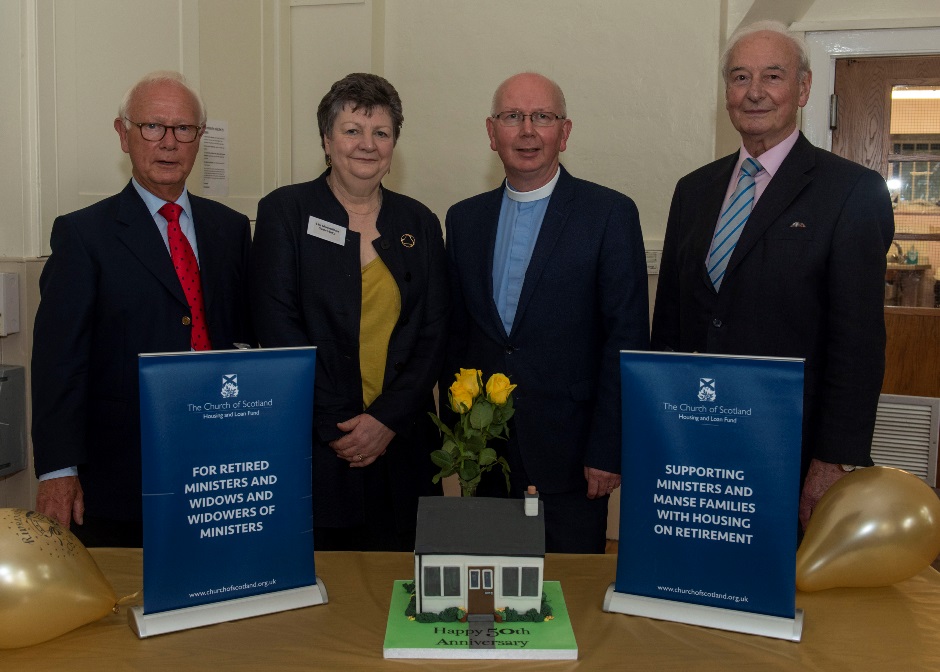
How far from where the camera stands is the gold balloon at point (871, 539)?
4.99ft

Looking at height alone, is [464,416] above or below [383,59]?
below

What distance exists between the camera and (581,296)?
7.33 feet

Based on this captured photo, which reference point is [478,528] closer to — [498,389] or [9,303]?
[498,389]

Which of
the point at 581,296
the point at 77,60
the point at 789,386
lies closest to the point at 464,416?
the point at 789,386

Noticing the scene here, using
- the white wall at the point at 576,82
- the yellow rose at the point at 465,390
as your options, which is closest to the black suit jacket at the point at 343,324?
the yellow rose at the point at 465,390

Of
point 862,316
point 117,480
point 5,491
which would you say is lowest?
point 5,491

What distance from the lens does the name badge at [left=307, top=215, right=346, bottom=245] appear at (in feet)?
7.35

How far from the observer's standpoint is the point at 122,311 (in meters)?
2.09

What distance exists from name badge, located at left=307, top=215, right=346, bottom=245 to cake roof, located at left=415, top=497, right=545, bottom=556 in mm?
972

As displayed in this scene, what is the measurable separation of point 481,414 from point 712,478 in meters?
0.40

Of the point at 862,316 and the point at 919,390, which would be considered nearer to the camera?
the point at 862,316

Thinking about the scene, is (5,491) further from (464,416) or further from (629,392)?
(629,392)

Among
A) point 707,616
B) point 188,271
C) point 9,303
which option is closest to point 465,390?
point 707,616

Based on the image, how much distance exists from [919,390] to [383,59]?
138 inches
